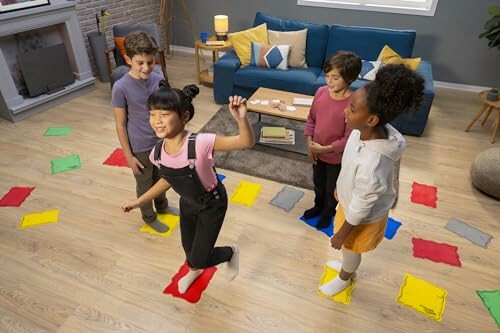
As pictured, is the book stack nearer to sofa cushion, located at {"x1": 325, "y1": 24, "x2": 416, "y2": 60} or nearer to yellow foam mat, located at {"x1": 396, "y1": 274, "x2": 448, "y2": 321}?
sofa cushion, located at {"x1": 325, "y1": 24, "x2": 416, "y2": 60}

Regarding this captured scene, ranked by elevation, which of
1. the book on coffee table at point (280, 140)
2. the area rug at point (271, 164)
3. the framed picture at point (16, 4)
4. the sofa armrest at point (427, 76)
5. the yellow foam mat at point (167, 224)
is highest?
the framed picture at point (16, 4)

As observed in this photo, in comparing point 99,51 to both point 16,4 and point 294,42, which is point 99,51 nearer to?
point 16,4

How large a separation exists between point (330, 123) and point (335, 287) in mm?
952

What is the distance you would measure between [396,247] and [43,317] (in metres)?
2.18

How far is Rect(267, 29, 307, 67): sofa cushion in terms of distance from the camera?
390 centimetres

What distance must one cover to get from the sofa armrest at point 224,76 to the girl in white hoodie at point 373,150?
2.62 metres

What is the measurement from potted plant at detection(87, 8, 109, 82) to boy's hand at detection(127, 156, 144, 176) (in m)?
2.95

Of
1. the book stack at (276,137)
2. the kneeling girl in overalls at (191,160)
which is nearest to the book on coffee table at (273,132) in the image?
the book stack at (276,137)

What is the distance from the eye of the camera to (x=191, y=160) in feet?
4.48

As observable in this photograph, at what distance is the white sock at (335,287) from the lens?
192 centimetres

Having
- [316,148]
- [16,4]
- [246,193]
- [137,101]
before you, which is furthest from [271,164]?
[16,4]

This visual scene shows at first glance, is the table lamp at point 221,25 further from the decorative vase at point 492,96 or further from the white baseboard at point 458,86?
the decorative vase at point 492,96

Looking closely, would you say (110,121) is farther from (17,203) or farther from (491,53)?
(491,53)

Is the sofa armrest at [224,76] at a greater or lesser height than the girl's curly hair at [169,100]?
lesser
